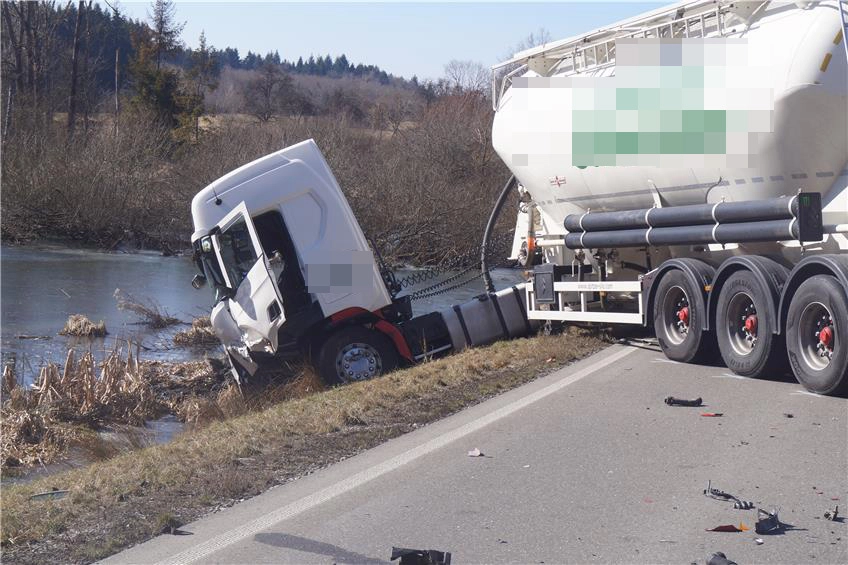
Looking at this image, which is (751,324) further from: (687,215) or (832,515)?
(832,515)

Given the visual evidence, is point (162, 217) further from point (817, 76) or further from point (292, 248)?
point (817, 76)

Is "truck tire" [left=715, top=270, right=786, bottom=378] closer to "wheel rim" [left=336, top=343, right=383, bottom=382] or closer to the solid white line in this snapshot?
the solid white line

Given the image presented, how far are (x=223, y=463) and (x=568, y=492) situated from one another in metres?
2.60

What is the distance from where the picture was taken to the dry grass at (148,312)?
20.5 m

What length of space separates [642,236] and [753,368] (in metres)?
2.61

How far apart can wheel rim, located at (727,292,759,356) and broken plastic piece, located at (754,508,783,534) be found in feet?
16.2

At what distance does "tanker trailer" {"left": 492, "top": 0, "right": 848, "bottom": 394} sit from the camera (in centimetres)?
924

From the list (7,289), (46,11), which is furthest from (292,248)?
(46,11)

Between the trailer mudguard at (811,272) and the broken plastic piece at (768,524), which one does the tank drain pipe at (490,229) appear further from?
the broken plastic piece at (768,524)

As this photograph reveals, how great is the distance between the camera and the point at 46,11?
126 ft

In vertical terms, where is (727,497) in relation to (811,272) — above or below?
below

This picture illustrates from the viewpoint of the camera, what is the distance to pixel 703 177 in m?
10.8

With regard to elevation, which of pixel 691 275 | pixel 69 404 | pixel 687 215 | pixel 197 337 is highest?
pixel 687 215

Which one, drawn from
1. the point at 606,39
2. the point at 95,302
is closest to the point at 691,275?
the point at 606,39
